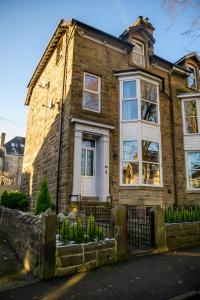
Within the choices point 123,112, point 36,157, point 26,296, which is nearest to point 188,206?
point 123,112

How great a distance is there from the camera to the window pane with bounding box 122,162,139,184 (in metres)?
12.2

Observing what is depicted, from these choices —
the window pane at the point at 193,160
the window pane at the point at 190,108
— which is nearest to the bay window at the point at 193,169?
the window pane at the point at 193,160

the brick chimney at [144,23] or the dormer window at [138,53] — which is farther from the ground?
the brick chimney at [144,23]

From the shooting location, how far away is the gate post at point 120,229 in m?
6.03

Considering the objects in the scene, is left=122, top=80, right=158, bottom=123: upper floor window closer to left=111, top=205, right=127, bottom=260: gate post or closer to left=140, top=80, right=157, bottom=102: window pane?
left=140, top=80, right=157, bottom=102: window pane

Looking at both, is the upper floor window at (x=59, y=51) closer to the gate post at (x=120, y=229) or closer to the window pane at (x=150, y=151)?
the window pane at (x=150, y=151)

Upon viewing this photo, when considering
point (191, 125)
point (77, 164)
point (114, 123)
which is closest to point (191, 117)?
point (191, 125)

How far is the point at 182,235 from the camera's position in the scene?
7.54 m

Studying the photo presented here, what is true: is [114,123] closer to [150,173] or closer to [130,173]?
[130,173]

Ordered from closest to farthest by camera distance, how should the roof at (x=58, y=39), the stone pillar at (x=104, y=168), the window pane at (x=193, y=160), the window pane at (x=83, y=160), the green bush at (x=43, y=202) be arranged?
1. the green bush at (x=43, y=202)
2. the stone pillar at (x=104, y=168)
3. the window pane at (x=83, y=160)
4. the roof at (x=58, y=39)
5. the window pane at (x=193, y=160)

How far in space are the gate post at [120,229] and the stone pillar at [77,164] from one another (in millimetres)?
4450

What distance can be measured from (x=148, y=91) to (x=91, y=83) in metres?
3.52

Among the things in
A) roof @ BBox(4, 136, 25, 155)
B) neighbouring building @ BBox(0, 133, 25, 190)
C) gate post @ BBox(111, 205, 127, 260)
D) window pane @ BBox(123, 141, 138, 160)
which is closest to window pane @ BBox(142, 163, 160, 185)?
window pane @ BBox(123, 141, 138, 160)

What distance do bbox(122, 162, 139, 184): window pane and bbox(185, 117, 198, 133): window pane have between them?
510 centimetres
